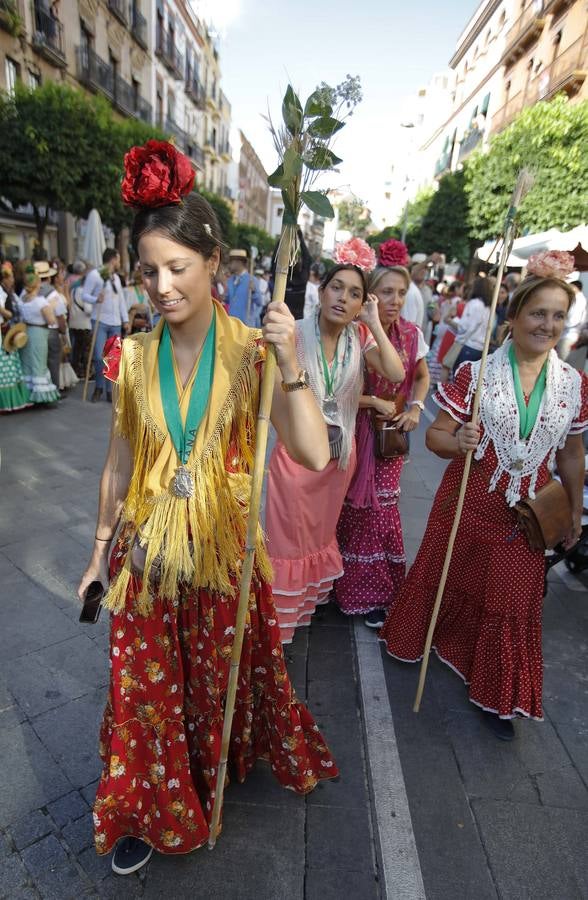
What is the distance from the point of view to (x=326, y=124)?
1.25 m

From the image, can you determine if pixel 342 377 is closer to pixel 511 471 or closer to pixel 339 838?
pixel 511 471

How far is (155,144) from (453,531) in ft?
6.17

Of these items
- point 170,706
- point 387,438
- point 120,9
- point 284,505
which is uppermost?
point 120,9

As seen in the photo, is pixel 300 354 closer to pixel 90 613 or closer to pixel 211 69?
pixel 90 613

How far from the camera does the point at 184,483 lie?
156 centimetres

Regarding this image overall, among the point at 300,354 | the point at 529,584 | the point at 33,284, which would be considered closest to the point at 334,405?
the point at 300,354

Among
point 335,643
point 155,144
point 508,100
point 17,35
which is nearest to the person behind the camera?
point 155,144

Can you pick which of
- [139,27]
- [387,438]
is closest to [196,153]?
[139,27]

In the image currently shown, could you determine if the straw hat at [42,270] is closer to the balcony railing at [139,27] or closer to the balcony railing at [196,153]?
the balcony railing at [139,27]

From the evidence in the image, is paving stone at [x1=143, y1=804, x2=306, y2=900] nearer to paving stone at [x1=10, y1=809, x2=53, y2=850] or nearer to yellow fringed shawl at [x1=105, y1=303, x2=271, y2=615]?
paving stone at [x1=10, y1=809, x2=53, y2=850]

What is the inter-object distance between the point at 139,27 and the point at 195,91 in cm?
1276

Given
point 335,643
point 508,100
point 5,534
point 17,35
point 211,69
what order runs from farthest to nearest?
point 211,69 → point 508,100 → point 17,35 → point 5,534 → point 335,643

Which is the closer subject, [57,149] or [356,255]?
[356,255]

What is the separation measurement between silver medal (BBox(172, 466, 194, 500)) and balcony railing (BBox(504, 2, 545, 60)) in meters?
30.4
